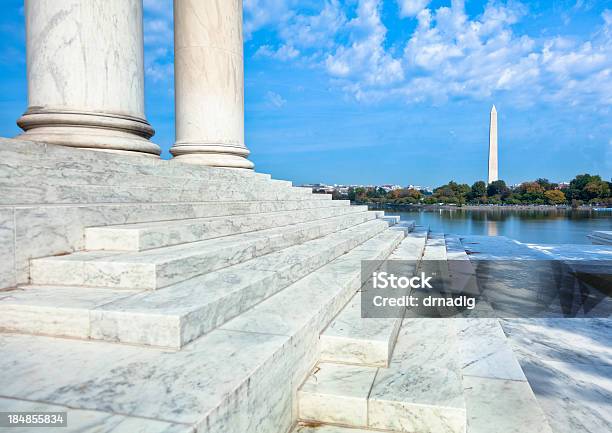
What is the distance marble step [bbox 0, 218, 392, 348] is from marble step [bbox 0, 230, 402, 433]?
19cm

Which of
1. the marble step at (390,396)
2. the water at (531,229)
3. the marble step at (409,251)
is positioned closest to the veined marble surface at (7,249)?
the marble step at (390,396)

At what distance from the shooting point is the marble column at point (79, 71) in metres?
12.4

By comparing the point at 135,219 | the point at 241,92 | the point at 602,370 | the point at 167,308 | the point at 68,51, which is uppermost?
the point at 241,92

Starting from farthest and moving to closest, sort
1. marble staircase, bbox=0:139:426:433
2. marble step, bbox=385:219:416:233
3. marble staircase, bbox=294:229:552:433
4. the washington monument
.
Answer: the washington monument
marble step, bbox=385:219:416:233
marble staircase, bbox=294:229:552:433
marble staircase, bbox=0:139:426:433

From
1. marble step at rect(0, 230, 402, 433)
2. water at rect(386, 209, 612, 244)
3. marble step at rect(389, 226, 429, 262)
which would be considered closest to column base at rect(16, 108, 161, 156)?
marble step at rect(0, 230, 402, 433)

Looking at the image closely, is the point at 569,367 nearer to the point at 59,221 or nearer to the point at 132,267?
the point at 132,267

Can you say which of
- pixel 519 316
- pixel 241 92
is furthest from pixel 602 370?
pixel 241 92

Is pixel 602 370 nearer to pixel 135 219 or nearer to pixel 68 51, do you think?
pixel 135 219

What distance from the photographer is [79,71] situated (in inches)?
502

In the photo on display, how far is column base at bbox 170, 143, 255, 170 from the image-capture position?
888 inches

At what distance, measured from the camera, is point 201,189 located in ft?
55.8

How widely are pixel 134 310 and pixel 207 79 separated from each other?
17.9 m

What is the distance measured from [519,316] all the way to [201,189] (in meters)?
13.1

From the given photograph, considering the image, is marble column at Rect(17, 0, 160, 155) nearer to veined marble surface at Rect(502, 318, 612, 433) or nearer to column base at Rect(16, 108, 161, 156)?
column base at Rect(16, 108, 161, 156)
